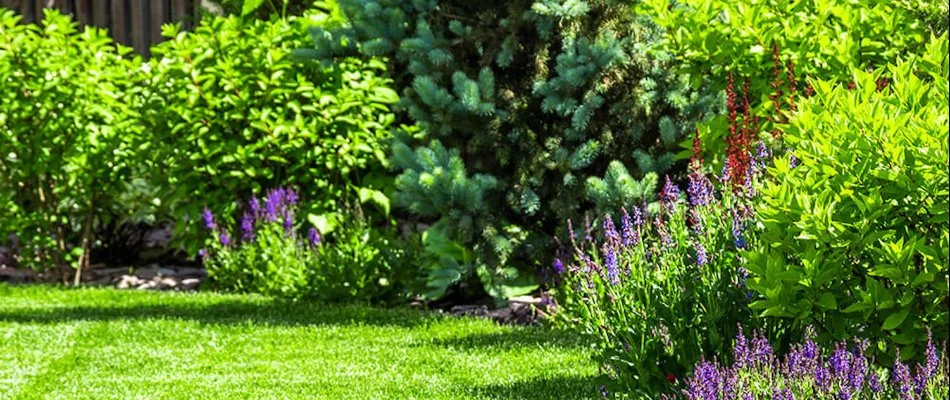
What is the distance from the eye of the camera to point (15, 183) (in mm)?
9922

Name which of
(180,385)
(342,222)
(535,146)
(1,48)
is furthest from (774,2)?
(1,48)

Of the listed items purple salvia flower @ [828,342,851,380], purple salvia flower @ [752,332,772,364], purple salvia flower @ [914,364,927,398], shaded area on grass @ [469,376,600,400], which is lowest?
shaded area on grass @ [469,376,600,400]

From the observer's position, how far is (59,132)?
31.2 ft

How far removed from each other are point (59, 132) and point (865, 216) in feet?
22.0

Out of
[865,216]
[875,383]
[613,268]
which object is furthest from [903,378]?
[613,268]

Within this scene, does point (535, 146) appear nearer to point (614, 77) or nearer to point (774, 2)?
point (614, 77)

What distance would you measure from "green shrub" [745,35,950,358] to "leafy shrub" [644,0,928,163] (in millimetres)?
1282

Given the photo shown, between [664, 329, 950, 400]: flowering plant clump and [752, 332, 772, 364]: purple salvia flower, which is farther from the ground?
[752, 332, 772, 364]: purple salvia flower

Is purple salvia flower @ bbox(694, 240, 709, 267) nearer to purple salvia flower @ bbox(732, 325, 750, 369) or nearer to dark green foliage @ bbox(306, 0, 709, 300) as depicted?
purple salvia flower @ bbox(732, 325, 750, 369)

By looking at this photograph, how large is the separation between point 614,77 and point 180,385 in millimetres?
2971

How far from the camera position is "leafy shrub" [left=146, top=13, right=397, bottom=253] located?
357 inches

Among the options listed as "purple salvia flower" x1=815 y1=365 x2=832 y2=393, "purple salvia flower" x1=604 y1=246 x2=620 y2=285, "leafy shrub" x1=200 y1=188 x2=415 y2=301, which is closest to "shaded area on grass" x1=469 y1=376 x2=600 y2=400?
"purple salvia flower" x1=604 y1=246 x2=620 y2=285

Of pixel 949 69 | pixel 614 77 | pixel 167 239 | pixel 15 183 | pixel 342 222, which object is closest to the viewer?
pixel 949 69

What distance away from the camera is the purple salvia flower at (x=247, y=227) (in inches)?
354
